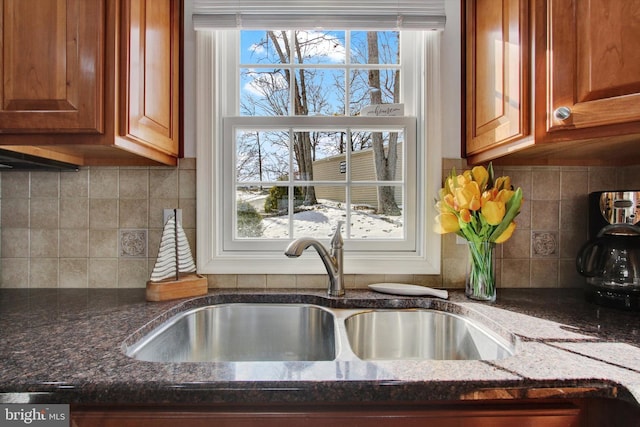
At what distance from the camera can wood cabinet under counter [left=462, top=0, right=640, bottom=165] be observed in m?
0.90

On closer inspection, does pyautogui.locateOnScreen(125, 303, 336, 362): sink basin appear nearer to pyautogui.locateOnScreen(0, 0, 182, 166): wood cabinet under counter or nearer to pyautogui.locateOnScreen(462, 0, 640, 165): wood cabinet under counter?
pyautogui.locateOnScreen(0, 0, 182, 166): wood cabinet under counter

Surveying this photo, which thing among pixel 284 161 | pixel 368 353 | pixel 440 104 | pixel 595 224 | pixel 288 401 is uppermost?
pixel 440 104

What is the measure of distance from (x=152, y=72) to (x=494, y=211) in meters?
1.21

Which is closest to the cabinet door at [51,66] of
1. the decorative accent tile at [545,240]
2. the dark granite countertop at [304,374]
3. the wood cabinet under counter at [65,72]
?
the wood cabinet under counter at [65,72]

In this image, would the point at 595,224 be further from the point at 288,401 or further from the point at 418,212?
the point at 288,401

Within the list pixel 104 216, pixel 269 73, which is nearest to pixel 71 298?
pixel 104 216

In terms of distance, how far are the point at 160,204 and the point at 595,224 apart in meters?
1.65

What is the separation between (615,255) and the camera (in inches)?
44.3

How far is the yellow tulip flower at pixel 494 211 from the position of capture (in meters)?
1.11

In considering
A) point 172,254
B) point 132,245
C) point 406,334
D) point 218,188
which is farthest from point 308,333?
point 132,245

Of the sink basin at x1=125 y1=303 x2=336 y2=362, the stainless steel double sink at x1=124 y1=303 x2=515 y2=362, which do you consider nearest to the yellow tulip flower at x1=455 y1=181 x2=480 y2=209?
the stainless steel double sink at x1=124 y1=303 x2=515 y2=362

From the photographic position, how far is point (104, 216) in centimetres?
136

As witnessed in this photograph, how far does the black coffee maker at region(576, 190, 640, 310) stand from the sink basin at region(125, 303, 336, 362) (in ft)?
2.96

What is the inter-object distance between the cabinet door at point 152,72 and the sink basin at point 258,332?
2.04 feet
